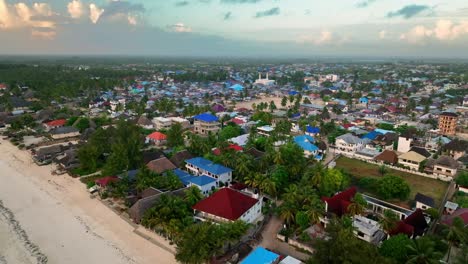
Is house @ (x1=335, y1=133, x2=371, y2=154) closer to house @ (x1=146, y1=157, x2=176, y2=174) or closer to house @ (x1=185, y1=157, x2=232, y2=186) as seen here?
house @ (x1=185, y1=157, x2=232, y2=186)

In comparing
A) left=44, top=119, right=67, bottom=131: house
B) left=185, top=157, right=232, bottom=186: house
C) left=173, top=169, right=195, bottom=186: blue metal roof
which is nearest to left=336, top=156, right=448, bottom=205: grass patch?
left=185, top=157, right=232, bottom=186: house

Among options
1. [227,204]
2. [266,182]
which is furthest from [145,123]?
[227,204]

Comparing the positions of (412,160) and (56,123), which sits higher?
(56,123)

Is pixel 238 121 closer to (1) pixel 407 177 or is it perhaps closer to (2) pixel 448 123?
(1) pixel 407 177

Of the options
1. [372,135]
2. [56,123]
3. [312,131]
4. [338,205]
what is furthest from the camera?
[56,123]

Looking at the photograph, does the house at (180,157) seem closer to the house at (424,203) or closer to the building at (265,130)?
the building at (265,130)

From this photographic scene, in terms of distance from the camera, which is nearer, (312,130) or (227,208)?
(227,208)

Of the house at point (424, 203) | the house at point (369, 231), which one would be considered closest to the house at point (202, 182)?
the house at point (369, 231)
